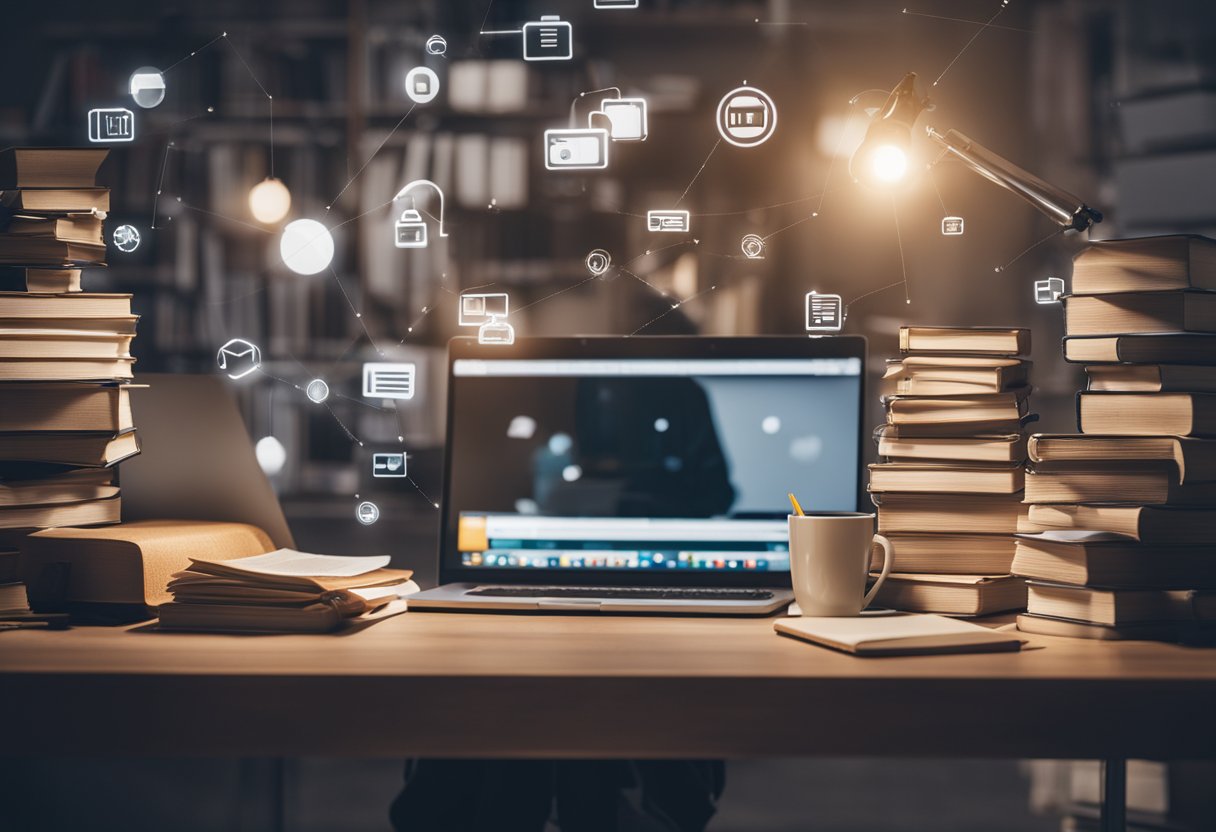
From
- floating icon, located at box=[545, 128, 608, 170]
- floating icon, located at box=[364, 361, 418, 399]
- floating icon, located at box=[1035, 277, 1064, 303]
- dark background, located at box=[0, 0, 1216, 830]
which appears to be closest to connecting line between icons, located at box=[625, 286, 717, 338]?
dark background, located at box=[0, 0, 1216, 830]

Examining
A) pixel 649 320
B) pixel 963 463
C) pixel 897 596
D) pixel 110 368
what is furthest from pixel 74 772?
pixel 963 463

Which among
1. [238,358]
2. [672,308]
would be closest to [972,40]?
[672,308]

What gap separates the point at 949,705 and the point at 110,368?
3.31 ft

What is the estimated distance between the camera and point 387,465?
1.49 metres

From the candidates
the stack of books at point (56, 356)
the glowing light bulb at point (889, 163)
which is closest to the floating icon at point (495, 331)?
the stack of books at point (56, 356)

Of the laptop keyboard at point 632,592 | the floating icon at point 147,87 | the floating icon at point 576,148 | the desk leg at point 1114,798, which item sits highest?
the floating icon at point 147,87

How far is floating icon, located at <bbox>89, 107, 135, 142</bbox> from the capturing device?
1530 millimetres

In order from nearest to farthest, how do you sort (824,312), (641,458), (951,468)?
(951,468) → (641,458) → (824,312)

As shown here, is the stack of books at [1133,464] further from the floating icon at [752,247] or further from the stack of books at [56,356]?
the stack of books at [56,356]

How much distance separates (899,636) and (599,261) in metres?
0.77

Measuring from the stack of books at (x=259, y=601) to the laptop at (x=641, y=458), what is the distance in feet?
0.72

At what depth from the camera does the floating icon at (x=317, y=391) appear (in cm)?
152

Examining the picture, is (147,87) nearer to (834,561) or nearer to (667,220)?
(667,220)

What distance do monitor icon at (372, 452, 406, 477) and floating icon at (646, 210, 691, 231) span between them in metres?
0.50
